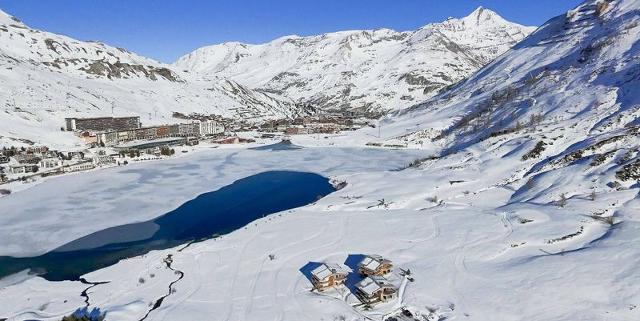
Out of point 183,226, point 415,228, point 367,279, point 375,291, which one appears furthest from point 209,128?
point 375,291

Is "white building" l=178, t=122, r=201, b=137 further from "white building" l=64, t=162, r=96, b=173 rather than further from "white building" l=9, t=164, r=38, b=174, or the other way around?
"white building" l=9, t=164, r=38, b=174

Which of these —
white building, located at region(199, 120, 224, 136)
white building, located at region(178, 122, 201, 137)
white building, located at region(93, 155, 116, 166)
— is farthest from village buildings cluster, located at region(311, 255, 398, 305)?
white building, located at region(199, 120, 224, 136)

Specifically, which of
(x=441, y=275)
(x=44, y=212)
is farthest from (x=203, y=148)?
(x=441, y=275)

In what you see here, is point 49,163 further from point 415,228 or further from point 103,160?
point 415,228

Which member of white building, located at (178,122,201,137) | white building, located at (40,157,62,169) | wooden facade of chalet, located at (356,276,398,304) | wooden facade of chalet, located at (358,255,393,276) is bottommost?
wooden facade of chalet, located at (356,276,398,304)

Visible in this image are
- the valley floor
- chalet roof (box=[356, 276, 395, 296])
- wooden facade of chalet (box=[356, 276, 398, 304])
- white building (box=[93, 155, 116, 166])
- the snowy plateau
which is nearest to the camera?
the valley floor

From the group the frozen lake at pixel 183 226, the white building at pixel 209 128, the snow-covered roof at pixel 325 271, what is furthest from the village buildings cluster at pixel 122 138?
the snow-covered roof at pixel 325 271

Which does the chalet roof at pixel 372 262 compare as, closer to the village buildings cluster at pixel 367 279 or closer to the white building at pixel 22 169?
the village buildings cluster at pixel 367 279
